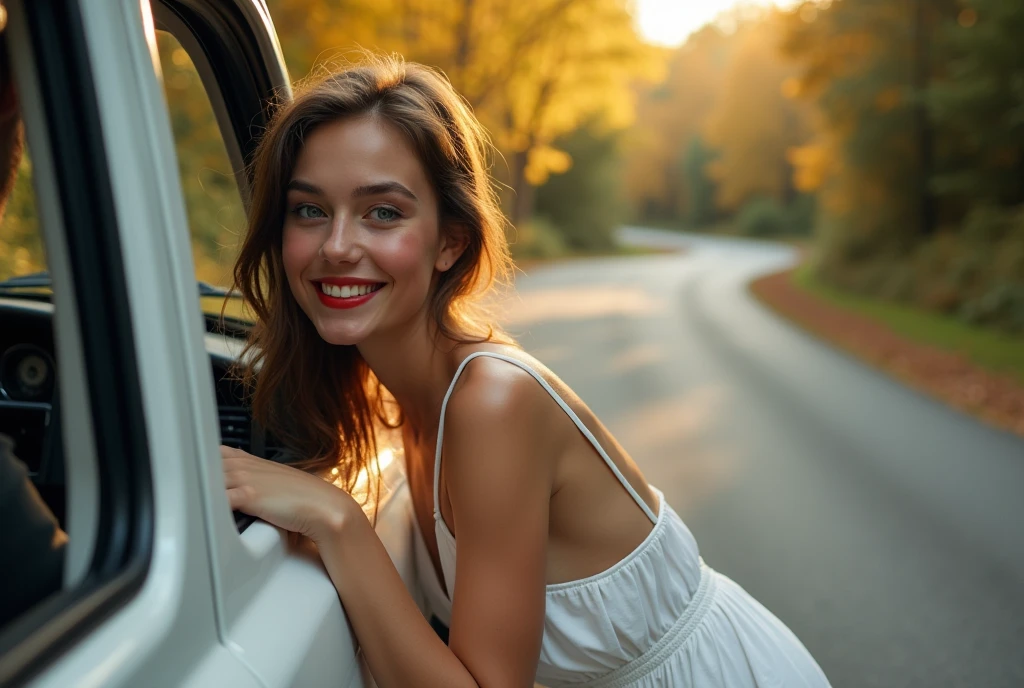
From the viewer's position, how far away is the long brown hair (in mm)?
1657

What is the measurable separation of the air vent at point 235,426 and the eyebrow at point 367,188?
56 cm

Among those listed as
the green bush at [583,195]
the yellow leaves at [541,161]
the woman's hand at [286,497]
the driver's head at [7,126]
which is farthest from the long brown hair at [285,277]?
the green bush at [583,195]

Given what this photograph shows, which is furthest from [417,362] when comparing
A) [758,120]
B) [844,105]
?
[758,120]

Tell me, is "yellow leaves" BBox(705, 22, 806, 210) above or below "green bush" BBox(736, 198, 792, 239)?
above

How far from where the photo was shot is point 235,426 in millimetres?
1973

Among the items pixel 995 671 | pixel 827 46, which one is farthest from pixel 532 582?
pixel 827 46

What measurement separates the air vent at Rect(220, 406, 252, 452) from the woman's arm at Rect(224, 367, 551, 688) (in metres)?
0.56

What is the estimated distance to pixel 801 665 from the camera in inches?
76.0

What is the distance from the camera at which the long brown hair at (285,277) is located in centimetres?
166

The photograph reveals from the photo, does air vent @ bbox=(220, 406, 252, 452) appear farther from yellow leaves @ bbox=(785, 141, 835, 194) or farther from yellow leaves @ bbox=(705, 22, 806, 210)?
yellow leaves @ bbox=(705, 22, 806, 210)

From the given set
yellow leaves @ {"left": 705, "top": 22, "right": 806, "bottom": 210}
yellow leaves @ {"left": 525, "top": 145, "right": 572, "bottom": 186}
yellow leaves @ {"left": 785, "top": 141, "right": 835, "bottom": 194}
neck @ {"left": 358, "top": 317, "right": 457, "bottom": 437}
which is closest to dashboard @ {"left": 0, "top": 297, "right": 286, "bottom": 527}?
neck @ {"left": 358, "top": 317, "right": 457, "bottom": 437}

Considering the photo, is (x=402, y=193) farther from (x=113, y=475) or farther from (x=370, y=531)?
(x=113, y=475)

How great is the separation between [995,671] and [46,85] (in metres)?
3.84

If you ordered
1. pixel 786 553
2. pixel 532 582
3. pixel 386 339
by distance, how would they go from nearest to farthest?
pixel 532 582 → pixel 386 339 → pixel 786 553
